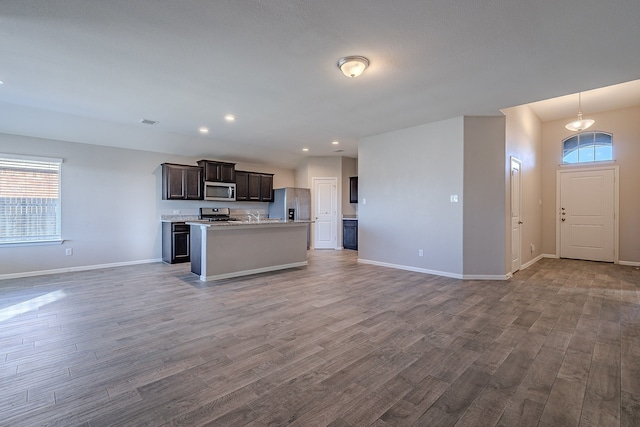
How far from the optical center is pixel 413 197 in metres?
5.40

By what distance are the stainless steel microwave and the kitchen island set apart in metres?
1.93

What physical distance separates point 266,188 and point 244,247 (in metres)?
3.40

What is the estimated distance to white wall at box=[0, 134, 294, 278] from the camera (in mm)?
5141

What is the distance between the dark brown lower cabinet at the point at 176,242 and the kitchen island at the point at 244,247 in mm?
1257

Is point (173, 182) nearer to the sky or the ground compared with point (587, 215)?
nearer to the sky

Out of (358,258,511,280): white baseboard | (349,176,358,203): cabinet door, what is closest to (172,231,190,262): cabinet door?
(358,258,511,280): white baseboard

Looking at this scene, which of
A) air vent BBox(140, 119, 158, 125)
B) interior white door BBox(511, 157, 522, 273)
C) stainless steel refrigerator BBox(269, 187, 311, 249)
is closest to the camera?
air vent BBox(140, 119, 158, 125)

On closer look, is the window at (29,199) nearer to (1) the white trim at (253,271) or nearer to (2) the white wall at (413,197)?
(1) the white trim at (253,271)

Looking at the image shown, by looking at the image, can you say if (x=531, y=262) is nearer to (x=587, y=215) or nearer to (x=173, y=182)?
(x=587, y=215)

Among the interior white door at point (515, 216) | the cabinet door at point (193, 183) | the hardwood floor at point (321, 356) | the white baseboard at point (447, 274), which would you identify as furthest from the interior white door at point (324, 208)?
the interior white door at point (515, 216)

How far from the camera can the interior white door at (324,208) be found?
8.60 metres

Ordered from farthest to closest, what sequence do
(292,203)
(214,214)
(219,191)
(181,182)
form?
(292,203) < (214,214) < (219,191) < (181,182)

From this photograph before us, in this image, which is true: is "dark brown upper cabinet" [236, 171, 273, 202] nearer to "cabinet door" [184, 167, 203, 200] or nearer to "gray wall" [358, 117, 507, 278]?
"cabinet door" [184, 167, 203, 200]

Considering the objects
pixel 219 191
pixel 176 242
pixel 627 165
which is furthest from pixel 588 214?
pixel 176 242
